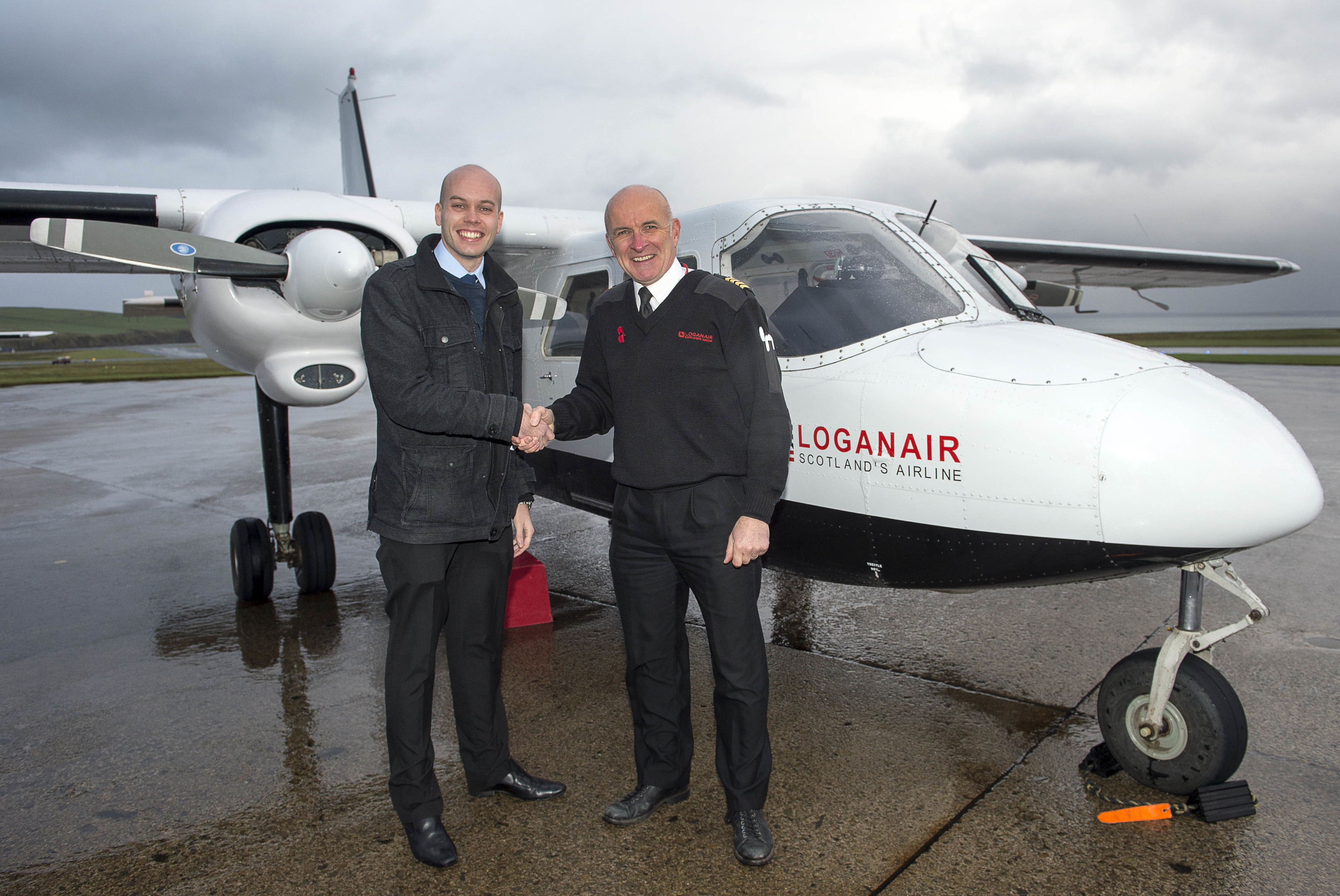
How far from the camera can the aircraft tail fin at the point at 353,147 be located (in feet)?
34.8

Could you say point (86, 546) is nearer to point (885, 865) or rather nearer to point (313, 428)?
point (885, 865)

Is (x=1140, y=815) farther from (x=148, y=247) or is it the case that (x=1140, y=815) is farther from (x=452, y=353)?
(x=148, y=247)

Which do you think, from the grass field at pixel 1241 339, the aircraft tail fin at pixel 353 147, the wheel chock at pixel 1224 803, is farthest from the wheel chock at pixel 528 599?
the grass field at pixel 1241 339

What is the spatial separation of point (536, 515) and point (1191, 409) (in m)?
6.41

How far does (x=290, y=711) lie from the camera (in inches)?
156

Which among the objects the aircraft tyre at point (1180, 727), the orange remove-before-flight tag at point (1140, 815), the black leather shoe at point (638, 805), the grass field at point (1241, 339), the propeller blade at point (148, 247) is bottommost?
the grass field at point (1241, 339)

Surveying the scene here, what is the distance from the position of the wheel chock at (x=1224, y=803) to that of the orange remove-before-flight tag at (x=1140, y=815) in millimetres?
108

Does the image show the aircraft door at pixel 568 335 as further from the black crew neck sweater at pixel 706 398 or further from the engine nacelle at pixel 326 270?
the black crew neck sweater at pixel 706 398

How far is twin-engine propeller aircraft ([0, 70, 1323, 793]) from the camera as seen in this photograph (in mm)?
2713

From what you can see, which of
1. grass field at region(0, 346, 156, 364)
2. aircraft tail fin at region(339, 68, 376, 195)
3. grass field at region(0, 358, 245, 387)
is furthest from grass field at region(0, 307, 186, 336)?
aircraft tail fin at region(339, 68, 376, 195)

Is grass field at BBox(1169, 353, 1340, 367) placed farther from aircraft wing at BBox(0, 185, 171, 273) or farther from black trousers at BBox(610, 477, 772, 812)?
aircraft wing at BBox(0, 185, 171, 273)

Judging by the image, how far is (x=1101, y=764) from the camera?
3.20 m

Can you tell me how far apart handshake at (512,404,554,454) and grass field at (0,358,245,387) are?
28.3 m

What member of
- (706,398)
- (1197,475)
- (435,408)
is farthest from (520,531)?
(1197,475)
